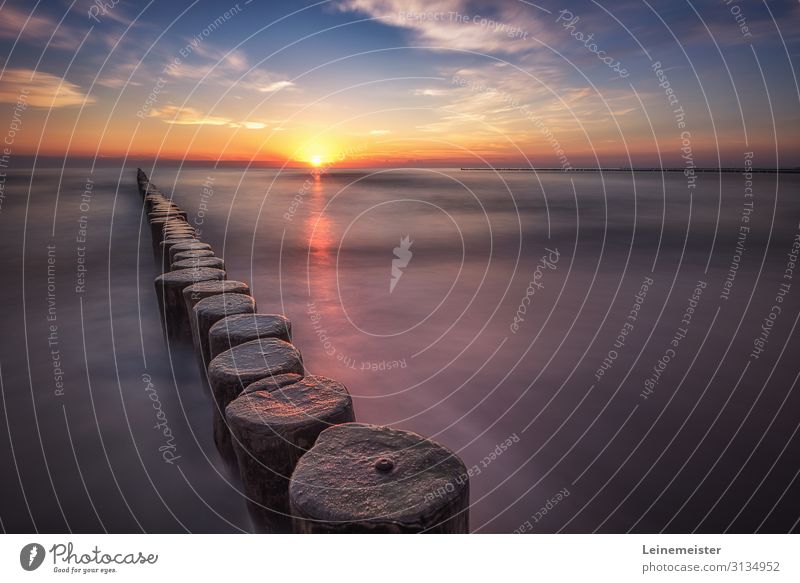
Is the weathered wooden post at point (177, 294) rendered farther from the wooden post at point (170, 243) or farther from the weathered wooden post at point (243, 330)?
the wooden post at point (170, 243)

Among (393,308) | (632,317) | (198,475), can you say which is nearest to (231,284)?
(198,475)

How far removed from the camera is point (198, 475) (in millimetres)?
2752

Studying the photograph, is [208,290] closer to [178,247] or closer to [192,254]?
[192,254]

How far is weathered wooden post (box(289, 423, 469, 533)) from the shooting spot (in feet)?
4.07

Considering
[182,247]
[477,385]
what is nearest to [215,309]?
[182,247]

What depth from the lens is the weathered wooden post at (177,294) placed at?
3594 millimetres

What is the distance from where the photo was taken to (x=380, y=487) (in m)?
1.33

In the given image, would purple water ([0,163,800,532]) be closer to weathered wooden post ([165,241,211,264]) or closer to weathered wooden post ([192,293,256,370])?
weathered wooden post ([192,293,256,370])

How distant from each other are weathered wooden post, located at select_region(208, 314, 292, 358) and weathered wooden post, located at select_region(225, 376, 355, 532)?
594 mm

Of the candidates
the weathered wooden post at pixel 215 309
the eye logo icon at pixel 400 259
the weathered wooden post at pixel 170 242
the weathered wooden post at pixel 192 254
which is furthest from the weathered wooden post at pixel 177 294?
the eye logo icon at pixel 400 259

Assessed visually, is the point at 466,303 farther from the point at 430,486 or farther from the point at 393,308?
the point at 430,486

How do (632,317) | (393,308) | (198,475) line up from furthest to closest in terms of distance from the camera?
1. (393,308)
2. (632,317)
3. (198,475)

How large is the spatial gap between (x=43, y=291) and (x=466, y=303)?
242 inches
